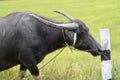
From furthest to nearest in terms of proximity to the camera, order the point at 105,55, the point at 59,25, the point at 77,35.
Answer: the point at 105,55
the point at 77,35
the point at 59,25

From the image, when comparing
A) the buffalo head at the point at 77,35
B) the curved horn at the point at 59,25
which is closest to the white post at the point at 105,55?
the buffalo head at the point at 77,35

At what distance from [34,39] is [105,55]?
4.31ft

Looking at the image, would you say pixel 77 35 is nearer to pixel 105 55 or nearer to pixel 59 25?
pixel 59 25

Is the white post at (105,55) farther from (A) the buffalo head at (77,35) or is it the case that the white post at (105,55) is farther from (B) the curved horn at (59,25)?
(B) the curved horn at (59,25)

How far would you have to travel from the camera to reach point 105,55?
23.1 feet

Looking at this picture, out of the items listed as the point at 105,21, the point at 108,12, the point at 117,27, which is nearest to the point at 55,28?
the point at 117,27

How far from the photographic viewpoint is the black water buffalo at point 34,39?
645 cm

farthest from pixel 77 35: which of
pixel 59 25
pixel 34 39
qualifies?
pixel 34 39

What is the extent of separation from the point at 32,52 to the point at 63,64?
1.85 meters

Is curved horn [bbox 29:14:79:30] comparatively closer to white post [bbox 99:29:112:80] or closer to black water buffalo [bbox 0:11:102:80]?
black water buffalo [bbox 0:11:102:80]

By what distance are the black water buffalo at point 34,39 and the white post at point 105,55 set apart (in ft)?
1.14

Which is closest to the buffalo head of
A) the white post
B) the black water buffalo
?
the black water buffalo

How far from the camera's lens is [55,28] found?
21.6ft

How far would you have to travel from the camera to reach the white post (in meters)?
7.05
